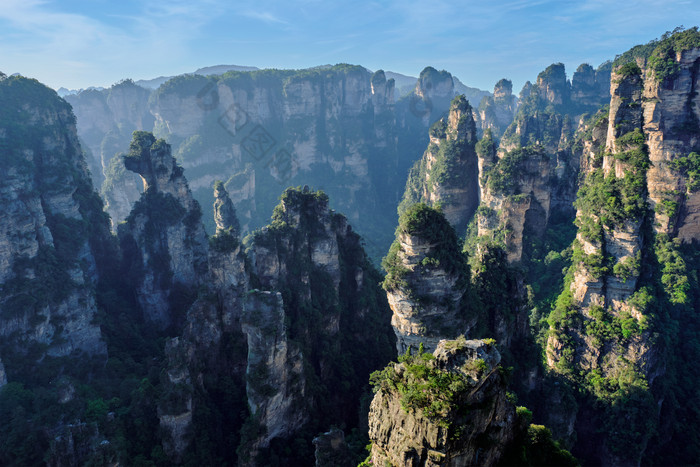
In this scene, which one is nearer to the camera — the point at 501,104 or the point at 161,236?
the point at 161,236

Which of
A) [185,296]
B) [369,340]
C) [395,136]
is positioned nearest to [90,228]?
[185,296]

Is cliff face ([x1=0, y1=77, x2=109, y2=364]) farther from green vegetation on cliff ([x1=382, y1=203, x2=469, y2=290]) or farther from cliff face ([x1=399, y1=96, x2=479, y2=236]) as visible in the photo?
cliff face ([x1=399, y1=96, x2=479, y2=236])

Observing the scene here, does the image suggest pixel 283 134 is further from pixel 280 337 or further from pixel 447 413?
pixel 447 413

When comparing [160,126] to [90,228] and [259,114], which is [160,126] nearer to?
[259,114]

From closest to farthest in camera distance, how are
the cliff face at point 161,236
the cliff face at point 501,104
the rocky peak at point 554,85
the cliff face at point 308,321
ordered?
the cliff face at point 308,321, the cliff face at point 161,236, the rocky peak at point 554,85, the cliff face at point 501,104

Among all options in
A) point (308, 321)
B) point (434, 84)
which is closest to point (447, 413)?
point (308, 321)

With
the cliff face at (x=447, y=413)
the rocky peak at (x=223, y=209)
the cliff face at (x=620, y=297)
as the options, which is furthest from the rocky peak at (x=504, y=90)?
the cliff face at (x=447, y=413)

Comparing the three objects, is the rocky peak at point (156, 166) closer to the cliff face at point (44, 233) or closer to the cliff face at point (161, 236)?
the cliff face at point (161, 236)
